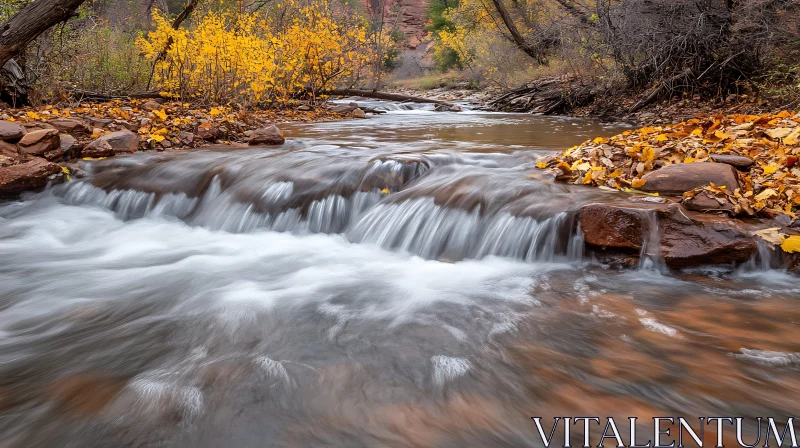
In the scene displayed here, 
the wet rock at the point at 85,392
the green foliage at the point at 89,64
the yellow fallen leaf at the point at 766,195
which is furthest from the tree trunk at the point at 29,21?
the yellow fallen leaf at the point at 766,195

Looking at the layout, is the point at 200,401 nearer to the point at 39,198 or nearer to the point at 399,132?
the point at 39,198

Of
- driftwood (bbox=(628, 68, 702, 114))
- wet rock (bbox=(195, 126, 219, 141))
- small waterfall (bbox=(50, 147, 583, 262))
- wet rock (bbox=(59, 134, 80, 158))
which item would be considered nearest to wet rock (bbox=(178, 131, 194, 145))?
wet rock (bbox=(195, 126, 219, 141))

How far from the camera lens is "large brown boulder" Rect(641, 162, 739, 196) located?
321 cm

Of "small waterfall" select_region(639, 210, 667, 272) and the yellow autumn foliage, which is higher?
the yellow autumn foliage

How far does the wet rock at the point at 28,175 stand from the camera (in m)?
4.80

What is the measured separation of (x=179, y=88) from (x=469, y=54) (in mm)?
13314

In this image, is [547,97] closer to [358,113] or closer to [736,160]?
[358,113]

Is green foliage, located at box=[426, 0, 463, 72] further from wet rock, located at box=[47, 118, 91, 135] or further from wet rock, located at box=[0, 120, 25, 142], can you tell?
wet rock, located at box=[0, 120, 25, 142]

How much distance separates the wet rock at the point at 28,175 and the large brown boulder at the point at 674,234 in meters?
5.21

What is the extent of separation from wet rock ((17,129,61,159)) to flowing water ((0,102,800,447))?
792 mm

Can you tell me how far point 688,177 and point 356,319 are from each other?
2.43 metres

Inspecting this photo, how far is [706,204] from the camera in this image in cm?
302

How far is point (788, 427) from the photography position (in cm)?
157

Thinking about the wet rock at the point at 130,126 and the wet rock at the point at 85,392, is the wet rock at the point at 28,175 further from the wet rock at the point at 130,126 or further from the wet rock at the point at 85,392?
the wet rock at the point at 85,392
